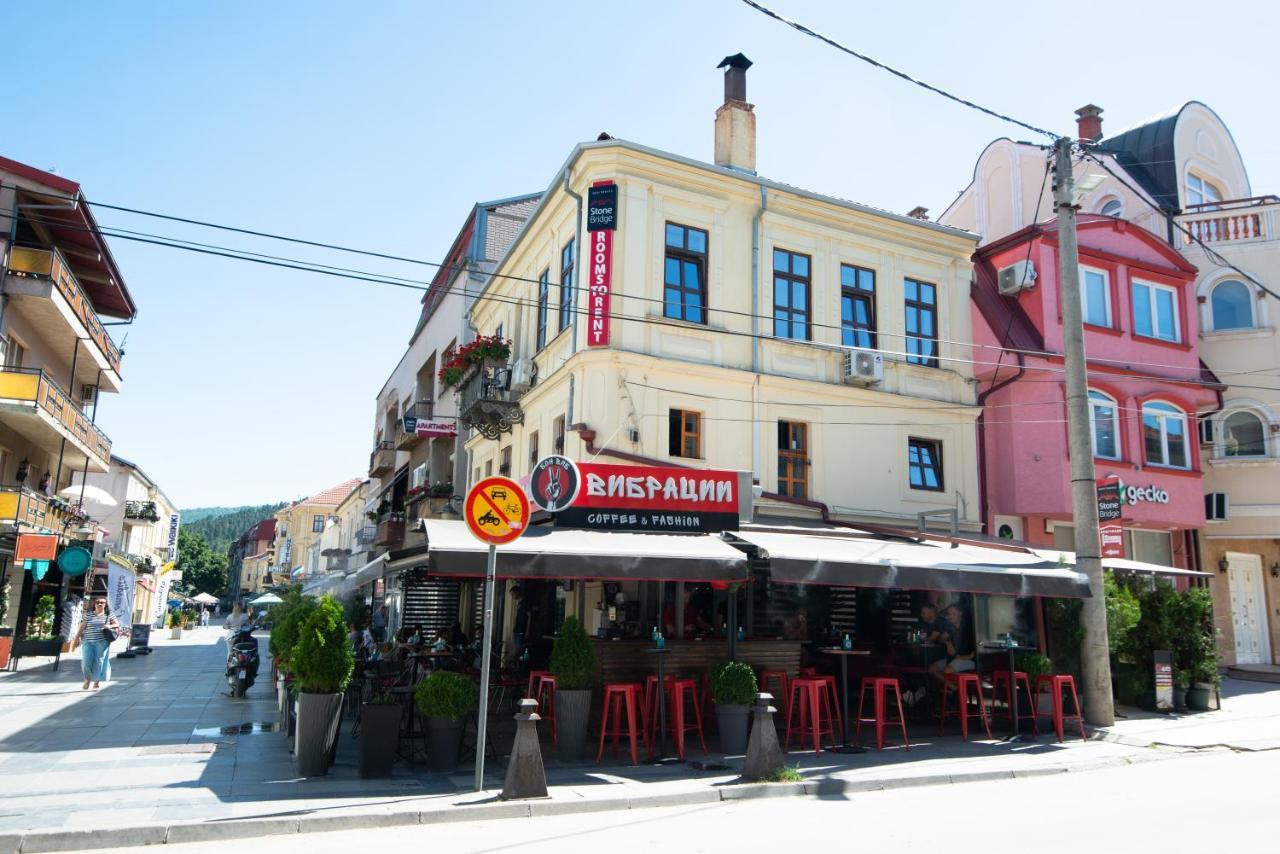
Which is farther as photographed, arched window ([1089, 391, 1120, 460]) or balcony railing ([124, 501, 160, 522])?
balcony railing ([124, 501, 160, 522])

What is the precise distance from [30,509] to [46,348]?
6030 mm

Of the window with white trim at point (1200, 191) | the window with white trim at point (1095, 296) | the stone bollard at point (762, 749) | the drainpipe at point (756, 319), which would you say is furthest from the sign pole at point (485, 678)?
the window with white trim at point (1200, 191)

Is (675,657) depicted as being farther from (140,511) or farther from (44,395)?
(140,511)

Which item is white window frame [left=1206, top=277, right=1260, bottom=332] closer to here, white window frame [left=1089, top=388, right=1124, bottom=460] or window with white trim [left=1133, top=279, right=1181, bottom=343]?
window with white trim [left=1133, top=279, right=1181, bottom=343]

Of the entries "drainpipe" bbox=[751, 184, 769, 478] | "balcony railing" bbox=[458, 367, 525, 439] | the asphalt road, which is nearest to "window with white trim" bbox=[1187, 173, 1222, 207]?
"drainpipe" bbox=[751, 184, 769, 478]

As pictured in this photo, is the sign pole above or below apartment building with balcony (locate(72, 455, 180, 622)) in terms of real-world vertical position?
below

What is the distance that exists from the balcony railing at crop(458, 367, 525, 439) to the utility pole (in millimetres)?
10821

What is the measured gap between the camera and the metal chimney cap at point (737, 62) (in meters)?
19.8

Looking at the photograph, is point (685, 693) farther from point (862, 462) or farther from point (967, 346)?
point (967, 346)

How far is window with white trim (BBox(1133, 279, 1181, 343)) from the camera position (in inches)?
817

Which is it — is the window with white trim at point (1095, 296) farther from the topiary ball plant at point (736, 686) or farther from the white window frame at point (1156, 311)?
the topiary ball plant at point (736, 686)

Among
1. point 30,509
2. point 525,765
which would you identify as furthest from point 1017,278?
point 30,509

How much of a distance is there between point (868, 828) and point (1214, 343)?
20200 millimetres

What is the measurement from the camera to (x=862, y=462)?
58.3ft
